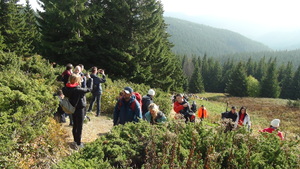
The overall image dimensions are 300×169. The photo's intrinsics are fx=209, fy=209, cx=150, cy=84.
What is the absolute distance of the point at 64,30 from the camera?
58.7ft

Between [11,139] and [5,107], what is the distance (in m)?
0.77

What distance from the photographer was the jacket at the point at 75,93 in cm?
515

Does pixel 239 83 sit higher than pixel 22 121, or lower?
higher

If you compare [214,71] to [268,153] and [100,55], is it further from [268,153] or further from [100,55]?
[268,153]

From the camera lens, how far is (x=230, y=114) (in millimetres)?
7965

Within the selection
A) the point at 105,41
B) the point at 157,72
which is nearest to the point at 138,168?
the point at 105,41

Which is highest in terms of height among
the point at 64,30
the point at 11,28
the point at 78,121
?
the point at 11,28

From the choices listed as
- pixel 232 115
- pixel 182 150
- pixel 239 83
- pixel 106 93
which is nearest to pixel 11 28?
pixel 106 93

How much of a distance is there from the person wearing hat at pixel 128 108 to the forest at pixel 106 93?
1065 mm

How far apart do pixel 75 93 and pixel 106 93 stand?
5379 mm

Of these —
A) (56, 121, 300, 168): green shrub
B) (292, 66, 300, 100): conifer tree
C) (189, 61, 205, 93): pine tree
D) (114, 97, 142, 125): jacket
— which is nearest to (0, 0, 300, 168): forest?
(56, 121, 300, 168): green shrub

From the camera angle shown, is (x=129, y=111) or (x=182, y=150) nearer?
(x=182, y=150)

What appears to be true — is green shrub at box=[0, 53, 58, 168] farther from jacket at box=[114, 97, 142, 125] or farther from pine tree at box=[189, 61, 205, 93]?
pine tree at box=[189, 61, 205, 93]

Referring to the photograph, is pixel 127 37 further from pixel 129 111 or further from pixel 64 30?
pixel 129 111
